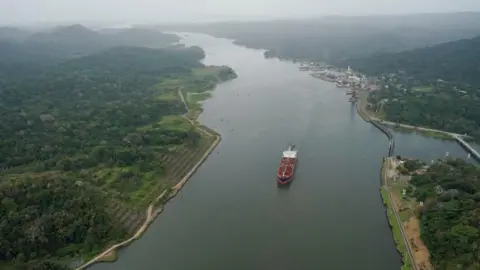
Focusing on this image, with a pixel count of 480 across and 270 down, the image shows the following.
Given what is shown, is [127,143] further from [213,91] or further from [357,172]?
[213,91]

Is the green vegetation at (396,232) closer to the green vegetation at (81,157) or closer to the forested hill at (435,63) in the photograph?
the green vegetation at (81,157)

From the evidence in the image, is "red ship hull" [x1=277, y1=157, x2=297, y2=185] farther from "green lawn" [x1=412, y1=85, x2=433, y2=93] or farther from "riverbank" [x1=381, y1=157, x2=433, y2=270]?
"green lawn" [x1=412, y1=85, x2=433, y2=93]

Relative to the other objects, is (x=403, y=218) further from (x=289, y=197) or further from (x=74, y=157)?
(x=74, y=157)

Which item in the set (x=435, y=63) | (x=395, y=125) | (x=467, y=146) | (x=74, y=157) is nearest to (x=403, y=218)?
(x=467, y=146)

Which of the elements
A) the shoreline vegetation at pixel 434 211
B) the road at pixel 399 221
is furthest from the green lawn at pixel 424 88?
the road at pixel 399 221

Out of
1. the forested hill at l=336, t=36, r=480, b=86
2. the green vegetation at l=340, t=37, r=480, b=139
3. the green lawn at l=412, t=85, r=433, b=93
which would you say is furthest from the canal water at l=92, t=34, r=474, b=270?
the forested hill at l=336, t=36, r=480, b=86

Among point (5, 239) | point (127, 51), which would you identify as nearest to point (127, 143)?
point (5, 239)
